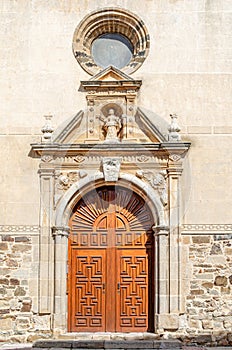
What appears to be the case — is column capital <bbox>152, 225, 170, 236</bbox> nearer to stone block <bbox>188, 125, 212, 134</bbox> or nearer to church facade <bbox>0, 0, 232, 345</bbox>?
church facade <bbox>0, 0, 232, 345</bbox>

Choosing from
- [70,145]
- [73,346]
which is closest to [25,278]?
[73,346]

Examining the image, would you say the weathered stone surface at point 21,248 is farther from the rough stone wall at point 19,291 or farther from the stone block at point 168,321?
the stone block at point 168,321

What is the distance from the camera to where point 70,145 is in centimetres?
1123

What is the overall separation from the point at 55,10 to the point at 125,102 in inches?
79.9

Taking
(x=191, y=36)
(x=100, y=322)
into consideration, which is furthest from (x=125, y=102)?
(x=100, y=322)

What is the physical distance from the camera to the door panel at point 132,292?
11203mm

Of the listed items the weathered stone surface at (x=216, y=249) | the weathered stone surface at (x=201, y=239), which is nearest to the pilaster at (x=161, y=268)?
the weathered stone surface at (x=201, y=239)

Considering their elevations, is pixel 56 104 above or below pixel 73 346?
above

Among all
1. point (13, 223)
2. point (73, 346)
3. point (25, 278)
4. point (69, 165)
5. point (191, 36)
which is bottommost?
point (73, 346)

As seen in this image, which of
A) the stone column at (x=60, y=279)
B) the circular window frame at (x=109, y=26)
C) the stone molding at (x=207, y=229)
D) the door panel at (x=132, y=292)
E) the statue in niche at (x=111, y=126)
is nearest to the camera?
the stone column at (x=60, y=279)

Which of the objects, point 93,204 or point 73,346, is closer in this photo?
point 73,346

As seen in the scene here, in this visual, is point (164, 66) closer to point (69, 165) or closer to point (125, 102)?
point (125, 102)

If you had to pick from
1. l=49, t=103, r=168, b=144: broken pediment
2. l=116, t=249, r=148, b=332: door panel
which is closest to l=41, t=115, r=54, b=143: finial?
l=49, t=103, r=168, b=144: broken pediment

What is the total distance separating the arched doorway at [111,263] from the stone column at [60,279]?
0.71 feet
